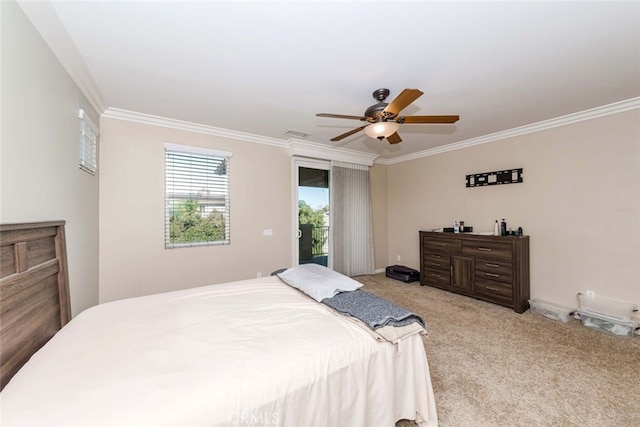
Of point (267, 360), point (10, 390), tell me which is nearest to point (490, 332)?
point (267, 360)

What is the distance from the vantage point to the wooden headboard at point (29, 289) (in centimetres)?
120

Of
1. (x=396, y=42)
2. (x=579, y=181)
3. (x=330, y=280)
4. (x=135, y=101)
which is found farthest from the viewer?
(x=579, y=181)

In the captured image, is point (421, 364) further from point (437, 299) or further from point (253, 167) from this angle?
point (253, 167)

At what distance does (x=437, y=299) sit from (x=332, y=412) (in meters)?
3.11

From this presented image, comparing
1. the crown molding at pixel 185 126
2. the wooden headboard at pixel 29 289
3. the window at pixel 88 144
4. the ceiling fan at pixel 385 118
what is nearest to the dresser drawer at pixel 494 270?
the ceiling fan at pixel 385 118

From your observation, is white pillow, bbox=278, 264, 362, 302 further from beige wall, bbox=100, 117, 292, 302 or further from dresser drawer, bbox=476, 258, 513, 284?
dresser drawer, bbox=476, 258, 513, 284

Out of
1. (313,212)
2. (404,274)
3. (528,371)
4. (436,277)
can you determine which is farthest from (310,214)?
(528,371)

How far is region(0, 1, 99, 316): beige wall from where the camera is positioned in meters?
1.34

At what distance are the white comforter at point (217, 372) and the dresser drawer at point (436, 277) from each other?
294cm

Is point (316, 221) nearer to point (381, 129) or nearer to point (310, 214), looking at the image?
point (310, 214)

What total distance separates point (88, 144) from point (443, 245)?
489 centimetres

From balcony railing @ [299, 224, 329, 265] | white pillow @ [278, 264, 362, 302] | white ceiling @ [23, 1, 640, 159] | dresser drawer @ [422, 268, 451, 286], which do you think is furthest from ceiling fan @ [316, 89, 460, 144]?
dresser drawer @ [422, 268, 451, 286]

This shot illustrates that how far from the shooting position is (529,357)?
2.31m

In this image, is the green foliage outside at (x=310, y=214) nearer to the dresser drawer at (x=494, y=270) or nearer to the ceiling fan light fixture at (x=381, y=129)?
the ceiling fan light fixture at (x=381, y=129)
